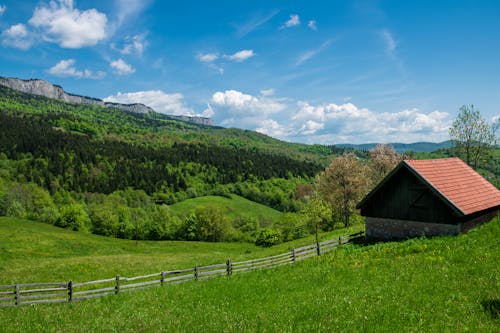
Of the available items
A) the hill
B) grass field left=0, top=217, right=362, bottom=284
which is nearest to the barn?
grass field left=0, top=217, right=362, bottom=284

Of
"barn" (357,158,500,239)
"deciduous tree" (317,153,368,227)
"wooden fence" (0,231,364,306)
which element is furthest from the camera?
"deciduous tree" (317,153,368,227)

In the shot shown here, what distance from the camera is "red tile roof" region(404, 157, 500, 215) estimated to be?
27578 mm

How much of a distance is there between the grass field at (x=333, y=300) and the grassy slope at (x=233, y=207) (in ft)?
451

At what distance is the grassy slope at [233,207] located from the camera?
164m

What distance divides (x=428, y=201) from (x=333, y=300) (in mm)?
18773

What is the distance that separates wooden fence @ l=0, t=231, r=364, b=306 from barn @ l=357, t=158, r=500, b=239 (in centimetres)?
471

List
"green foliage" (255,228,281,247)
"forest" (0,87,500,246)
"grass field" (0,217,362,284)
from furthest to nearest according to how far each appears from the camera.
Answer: "green foliage" (255,228,281,247)
"forest" (0,87,500,246)
"grass field" (0,217,362,284)

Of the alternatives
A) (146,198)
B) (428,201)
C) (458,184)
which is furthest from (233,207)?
Result: (428,201)

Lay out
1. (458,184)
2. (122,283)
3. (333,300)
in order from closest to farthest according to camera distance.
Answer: (333,300) → (122,283) → (458,184)

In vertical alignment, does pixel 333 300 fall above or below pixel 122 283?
above

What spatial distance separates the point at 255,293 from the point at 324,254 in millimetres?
12497

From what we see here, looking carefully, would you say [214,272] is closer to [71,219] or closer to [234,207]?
[71,219]

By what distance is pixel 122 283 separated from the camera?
28.0 metres

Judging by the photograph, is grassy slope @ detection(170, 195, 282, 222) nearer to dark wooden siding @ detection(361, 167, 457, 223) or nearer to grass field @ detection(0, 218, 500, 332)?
dark wooden siding @ detection(361, 167, 457, 223)
